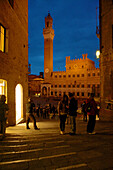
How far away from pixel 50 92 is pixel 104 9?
1679 inches

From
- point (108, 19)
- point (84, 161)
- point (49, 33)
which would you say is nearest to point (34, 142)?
point (84, 161)

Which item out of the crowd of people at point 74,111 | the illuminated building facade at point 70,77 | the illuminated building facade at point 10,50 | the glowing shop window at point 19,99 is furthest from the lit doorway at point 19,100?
the illuminated building facade at point 70,77

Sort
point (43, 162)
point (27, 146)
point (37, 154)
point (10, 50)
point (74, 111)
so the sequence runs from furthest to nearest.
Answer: point (10, 50), point (74, 111), point (27, 146), point (37, 154), point (43, 162)

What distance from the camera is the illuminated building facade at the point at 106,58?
31.9 ft

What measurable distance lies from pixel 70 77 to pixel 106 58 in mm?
40531

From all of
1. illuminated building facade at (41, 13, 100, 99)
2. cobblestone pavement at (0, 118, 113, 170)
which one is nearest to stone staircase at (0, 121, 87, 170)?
cobblestone pavement at (0, 118, 113, 170)

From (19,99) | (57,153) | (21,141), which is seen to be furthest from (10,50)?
(57,153)

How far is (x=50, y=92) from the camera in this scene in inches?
2030

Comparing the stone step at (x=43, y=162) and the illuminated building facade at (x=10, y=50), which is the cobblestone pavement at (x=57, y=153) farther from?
the illuminated building facade at (x=10, y=50)

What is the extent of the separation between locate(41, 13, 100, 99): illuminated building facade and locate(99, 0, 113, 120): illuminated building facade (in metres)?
36.1

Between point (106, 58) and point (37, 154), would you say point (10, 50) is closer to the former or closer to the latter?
point (37, 154)

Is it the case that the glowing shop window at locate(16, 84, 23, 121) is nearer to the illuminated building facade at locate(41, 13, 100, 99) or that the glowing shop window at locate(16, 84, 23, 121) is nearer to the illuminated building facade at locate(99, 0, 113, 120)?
the illuminated building facade at locate(99, 0, 113, 120)

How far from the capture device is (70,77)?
166 ft

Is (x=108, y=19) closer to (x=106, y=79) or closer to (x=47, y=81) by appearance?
(x=106, y=79)
